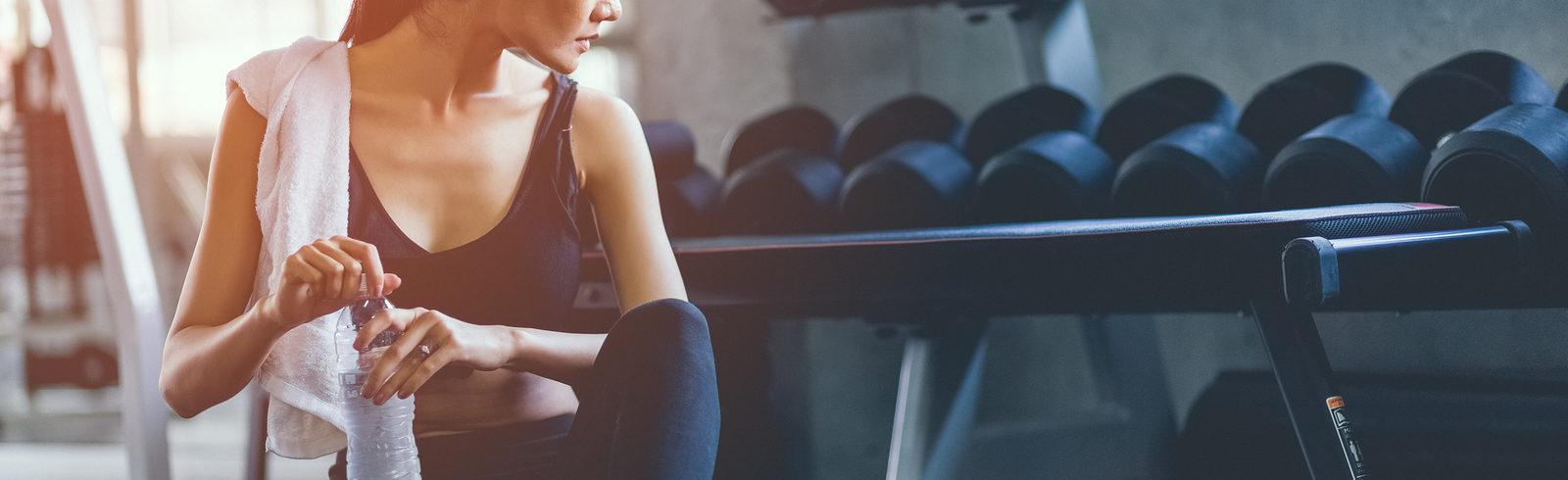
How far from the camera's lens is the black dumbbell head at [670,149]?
1951 mm

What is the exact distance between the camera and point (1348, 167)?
1.44 metres

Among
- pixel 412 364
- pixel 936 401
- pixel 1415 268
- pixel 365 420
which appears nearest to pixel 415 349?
pixel 412 364

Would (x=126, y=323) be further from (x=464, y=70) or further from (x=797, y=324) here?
(x=797, y=324)

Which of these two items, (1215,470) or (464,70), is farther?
(1215,470)

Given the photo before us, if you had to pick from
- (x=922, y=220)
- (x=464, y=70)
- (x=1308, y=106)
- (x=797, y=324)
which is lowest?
(x=797, y=324)

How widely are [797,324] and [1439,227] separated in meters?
1.36

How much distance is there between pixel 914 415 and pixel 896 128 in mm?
637

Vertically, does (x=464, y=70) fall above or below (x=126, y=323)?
above

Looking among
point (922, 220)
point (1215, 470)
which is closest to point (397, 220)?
point (922, 220)

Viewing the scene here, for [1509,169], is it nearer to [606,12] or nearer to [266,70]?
[606,12]

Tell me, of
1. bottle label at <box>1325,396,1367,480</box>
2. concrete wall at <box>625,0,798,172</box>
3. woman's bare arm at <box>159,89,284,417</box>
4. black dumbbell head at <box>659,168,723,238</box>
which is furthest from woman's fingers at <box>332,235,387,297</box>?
concrete wall at <box>625,0,798,172</box>

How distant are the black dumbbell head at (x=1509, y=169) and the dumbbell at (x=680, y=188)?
1.09 m

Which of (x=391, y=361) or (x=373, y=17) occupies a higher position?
(x=373, y=17)

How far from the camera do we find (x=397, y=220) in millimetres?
971
